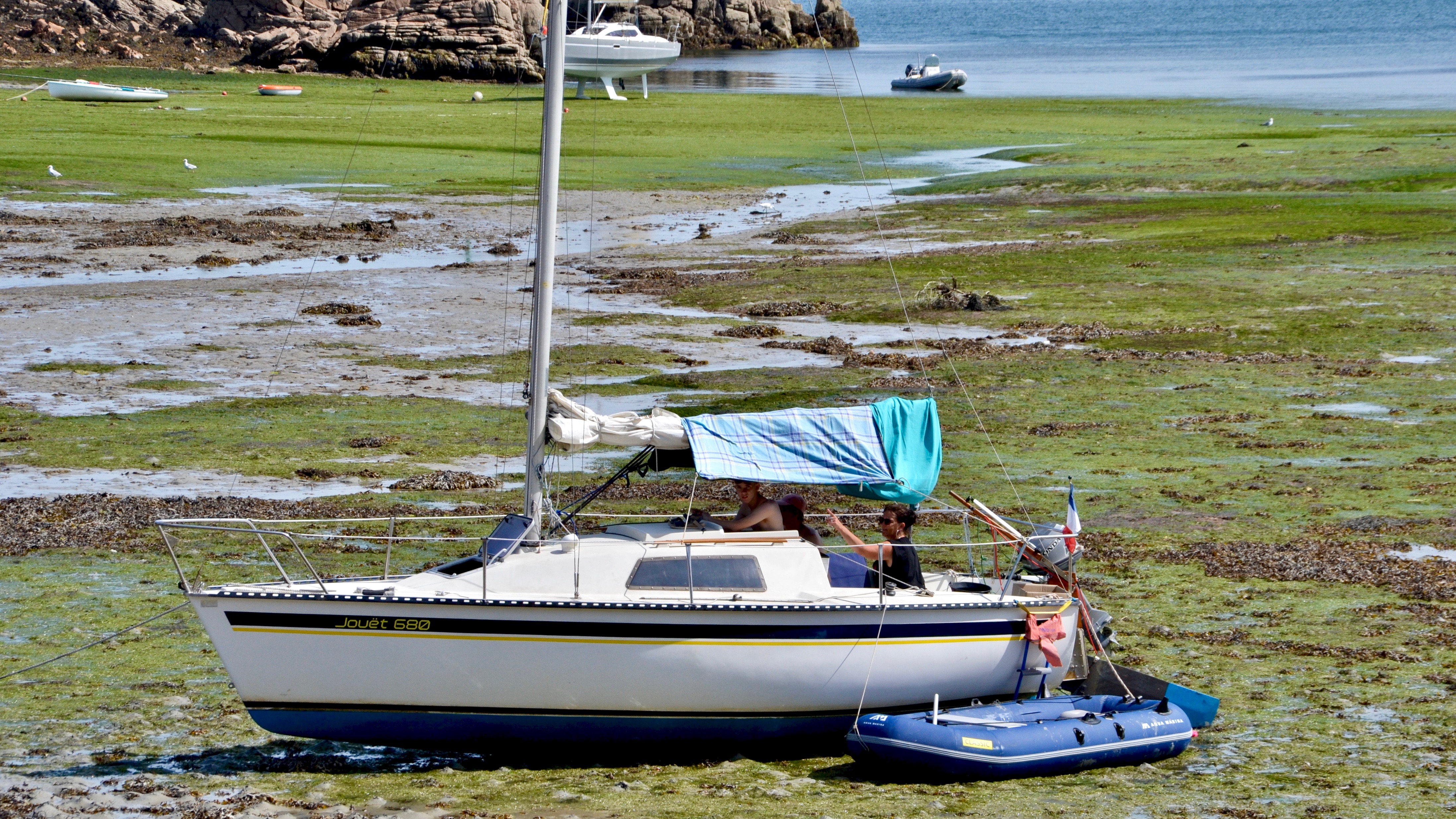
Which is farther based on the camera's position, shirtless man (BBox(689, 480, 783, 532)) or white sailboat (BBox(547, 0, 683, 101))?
white sailboat (BBox(547, 0, 683, 101))

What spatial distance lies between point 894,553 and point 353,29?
86826 millimetres

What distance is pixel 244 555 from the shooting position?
698 inches

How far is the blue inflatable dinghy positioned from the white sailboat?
74038mm

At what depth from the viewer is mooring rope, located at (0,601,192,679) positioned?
46.1 feet

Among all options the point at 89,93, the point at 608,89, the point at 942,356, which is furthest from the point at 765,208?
the point at 608,89

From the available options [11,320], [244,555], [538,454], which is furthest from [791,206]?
[538,454]

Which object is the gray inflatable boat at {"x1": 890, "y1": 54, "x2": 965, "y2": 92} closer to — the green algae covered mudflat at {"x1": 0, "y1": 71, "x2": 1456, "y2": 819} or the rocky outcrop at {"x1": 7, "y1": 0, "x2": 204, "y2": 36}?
the rocky outcrop at {"x1": 7, "y1": 0, "x2": 204, "y2": 36}

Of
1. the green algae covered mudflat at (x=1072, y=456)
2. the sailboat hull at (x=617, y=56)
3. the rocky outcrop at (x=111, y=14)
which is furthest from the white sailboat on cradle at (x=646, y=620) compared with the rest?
the rocky outcrop at (x=111, y=14)

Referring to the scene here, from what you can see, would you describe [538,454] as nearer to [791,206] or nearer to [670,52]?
[791,206]

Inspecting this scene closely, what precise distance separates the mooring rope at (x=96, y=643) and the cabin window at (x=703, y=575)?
403cm

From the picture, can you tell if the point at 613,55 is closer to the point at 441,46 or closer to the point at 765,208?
the point at 441,46

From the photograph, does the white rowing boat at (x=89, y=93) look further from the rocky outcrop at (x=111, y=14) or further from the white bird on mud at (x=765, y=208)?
the white bird on mud at (x=765, y=208)

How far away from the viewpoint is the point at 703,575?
42.0ft

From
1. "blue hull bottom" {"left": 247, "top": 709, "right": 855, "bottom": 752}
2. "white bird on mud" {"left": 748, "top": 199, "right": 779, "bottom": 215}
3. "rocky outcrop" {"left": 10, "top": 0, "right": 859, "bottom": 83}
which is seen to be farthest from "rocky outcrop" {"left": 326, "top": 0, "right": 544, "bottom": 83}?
"blue hull bottom" {"left": 247, "top": 709, "right": 855, "bottom": 752}
